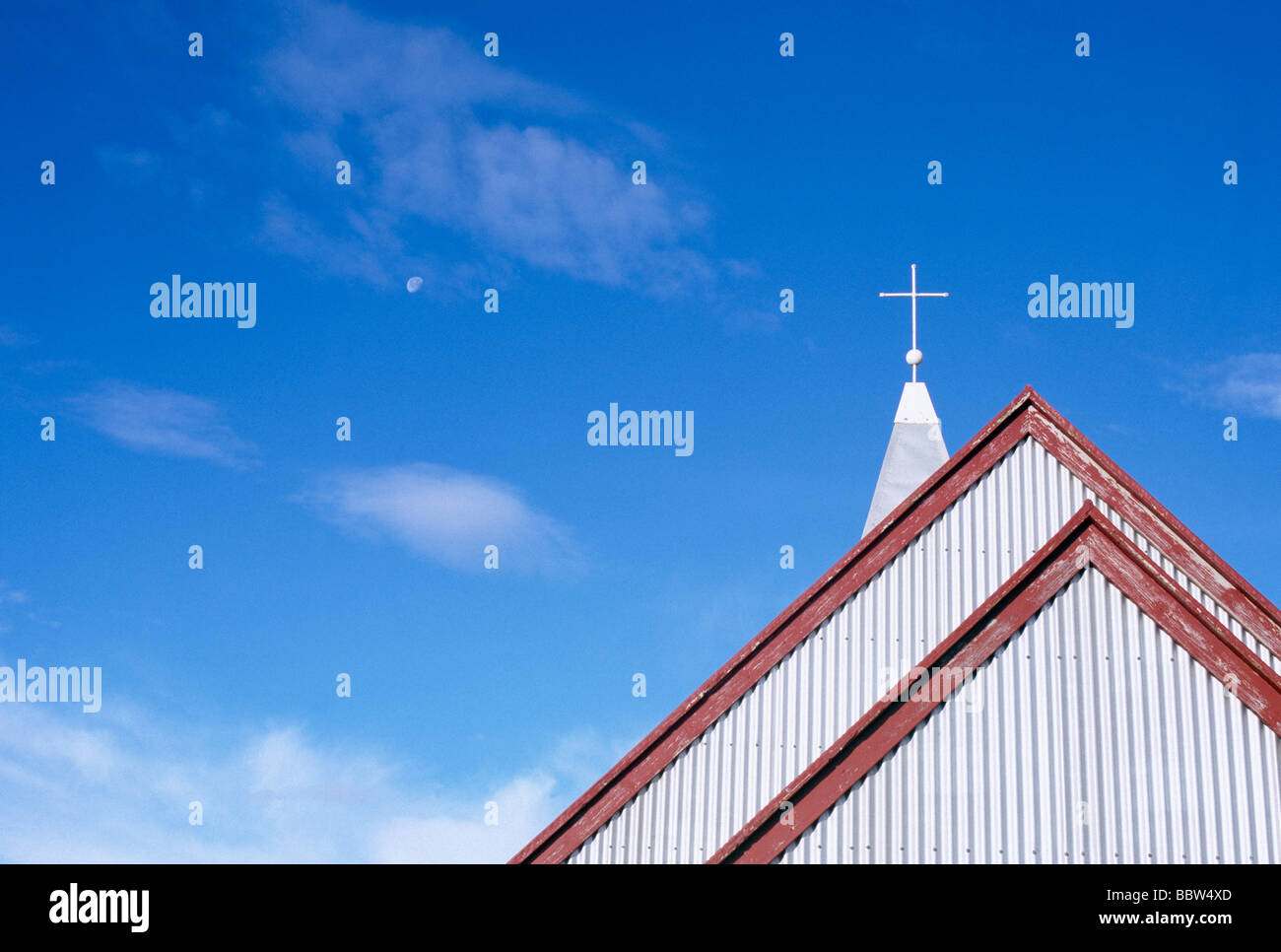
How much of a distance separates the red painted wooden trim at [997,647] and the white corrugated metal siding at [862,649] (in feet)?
12.9

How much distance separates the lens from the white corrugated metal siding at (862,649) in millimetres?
13398

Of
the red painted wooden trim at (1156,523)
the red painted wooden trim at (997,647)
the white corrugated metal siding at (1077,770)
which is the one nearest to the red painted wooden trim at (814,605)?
the red painted wooden trim at (1156,523)

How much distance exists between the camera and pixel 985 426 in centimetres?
1438

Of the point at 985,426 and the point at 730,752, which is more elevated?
the point at 985,426

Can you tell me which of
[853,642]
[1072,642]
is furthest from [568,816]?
[1072,642]

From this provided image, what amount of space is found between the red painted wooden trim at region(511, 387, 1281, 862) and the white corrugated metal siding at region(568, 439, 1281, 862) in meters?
0.14

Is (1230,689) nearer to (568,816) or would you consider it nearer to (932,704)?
(932,704)

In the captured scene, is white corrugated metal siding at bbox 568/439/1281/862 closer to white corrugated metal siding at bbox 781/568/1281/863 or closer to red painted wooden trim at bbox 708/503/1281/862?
red painted wooden trim at bbox 708/503/1281/862

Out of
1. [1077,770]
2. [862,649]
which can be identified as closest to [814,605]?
[862,649]

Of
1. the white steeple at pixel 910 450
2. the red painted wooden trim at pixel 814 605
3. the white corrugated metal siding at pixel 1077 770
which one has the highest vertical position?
the white steeple at pixel 910 450

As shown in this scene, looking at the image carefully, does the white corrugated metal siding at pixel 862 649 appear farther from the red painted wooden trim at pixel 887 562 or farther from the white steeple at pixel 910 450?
the white steeple at pixel 910 450

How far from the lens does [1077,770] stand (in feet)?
30.6

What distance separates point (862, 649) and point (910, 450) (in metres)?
8.48
